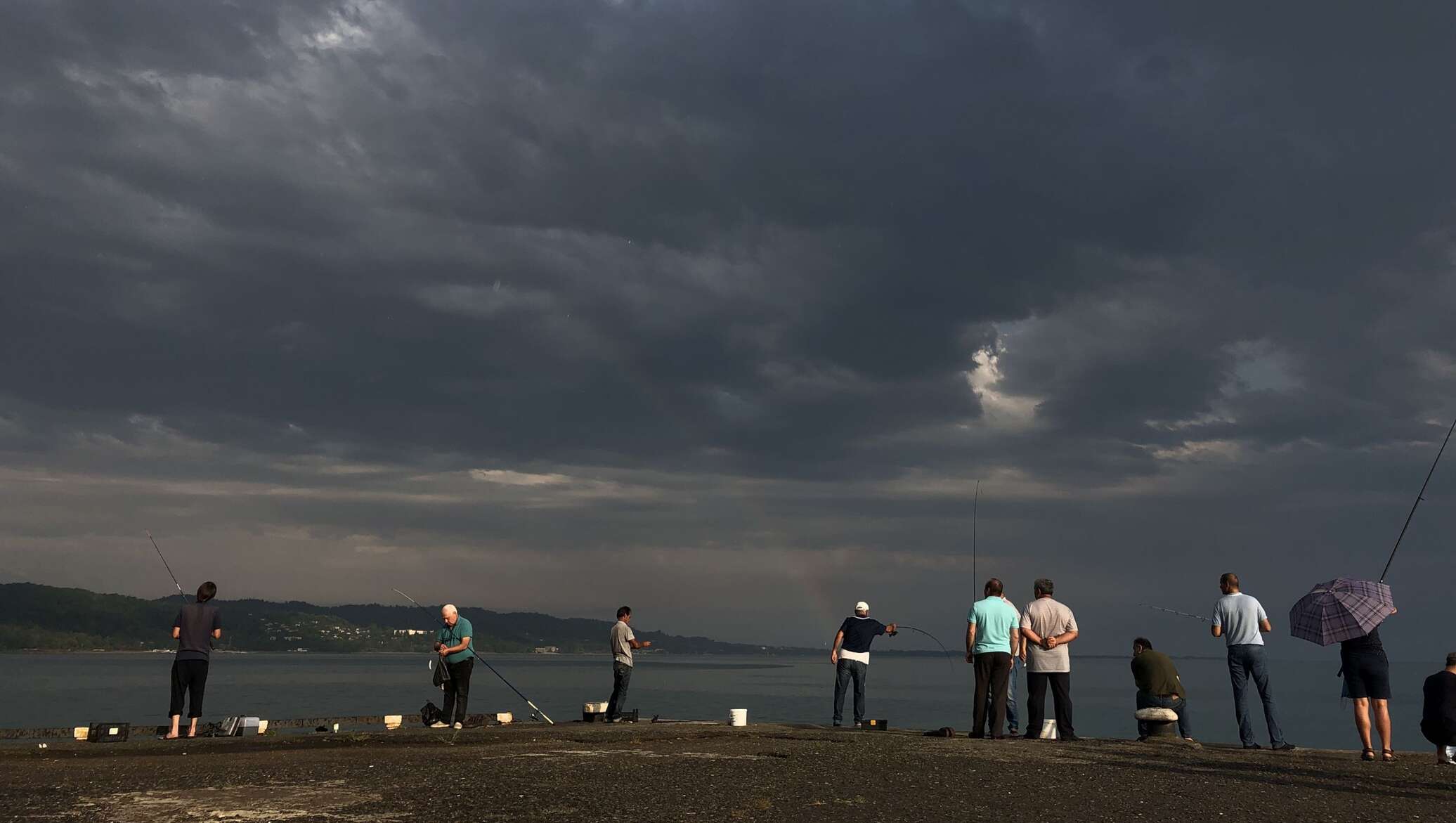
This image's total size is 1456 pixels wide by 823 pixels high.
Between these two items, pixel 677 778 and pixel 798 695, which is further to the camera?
pixel 798 695

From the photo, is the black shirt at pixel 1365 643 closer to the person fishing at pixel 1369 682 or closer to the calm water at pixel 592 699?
the person fishing at pixel 1369 682

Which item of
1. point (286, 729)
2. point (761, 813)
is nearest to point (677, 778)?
point (761, 813)

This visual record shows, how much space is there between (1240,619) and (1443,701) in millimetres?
3245

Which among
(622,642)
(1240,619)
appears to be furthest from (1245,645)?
(622,642)

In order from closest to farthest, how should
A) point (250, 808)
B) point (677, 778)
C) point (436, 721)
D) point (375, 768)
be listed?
1. point (250, 808)
2. point (677, 778)
3. point (375, 768)
4. point (436, 721)

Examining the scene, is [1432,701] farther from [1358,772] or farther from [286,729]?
[286,729]

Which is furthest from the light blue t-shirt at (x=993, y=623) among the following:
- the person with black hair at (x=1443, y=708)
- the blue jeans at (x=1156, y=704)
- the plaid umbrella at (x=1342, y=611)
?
the person with black hair at (x=1443, y=708)

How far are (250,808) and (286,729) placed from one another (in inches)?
500

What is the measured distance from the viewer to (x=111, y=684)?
126 meters

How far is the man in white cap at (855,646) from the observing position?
55.3ft

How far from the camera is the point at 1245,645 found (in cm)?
1402

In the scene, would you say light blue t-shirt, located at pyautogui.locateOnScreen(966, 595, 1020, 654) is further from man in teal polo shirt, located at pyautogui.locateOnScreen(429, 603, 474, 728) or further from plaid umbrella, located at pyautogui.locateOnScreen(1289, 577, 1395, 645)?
man in teal polo shirt, located at pyautogui.locateOnScreen(429, 603, 474, 728)

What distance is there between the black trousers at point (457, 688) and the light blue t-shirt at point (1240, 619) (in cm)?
1123

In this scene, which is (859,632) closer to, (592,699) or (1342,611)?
(1342,611)
